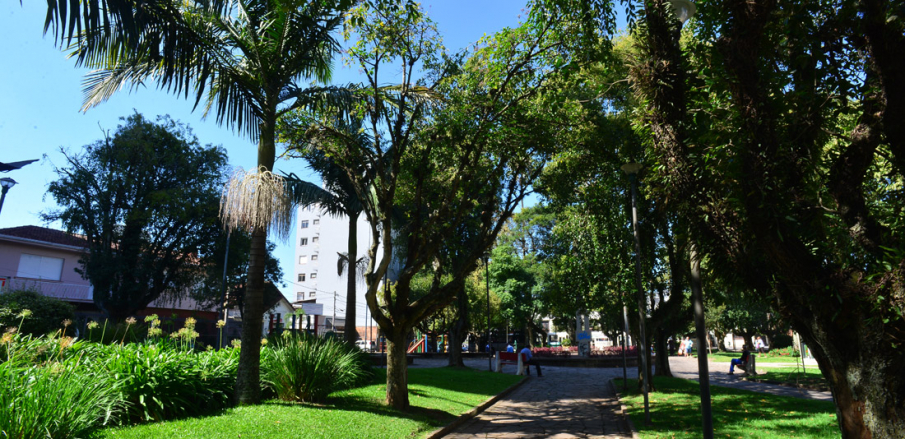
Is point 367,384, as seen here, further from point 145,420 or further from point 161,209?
point 161,209

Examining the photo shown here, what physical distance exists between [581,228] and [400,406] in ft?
28.4

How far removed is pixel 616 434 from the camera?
1004 cm

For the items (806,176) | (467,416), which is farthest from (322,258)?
(806,176)

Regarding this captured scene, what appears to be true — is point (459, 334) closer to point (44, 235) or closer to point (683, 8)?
point (683, 8)

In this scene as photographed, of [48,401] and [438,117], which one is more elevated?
[438,117]

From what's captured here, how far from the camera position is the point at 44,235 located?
31500 millimetres

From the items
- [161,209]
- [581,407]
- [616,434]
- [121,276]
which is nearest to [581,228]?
[581,407]

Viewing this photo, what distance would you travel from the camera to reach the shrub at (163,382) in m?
7.41

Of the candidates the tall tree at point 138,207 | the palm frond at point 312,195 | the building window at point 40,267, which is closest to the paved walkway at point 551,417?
the palm frond at point 312,195

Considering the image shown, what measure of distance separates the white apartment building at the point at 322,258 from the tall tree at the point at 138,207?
3129 centimetres

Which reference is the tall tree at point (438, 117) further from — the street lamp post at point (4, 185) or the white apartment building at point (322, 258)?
the white apartment building at point (322, 258)

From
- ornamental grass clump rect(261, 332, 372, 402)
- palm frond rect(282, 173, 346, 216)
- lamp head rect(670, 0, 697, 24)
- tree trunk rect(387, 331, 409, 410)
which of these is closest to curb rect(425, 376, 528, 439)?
tree trunk rect(387, 331, 409, 410)

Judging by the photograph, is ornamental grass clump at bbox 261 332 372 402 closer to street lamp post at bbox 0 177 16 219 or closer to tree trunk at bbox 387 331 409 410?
tree trunk at bbox 387 331 409 410

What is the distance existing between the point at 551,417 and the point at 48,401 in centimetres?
985
